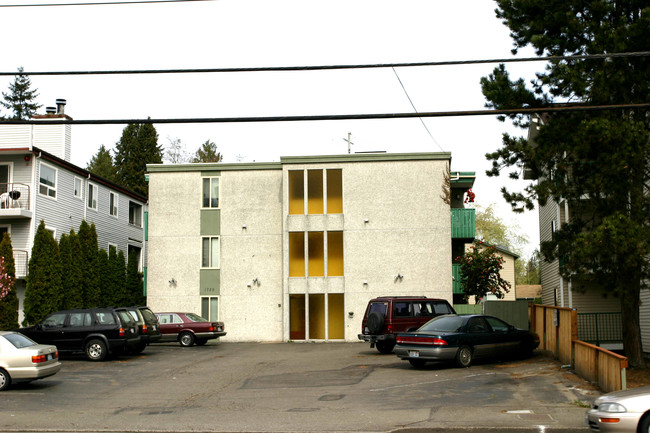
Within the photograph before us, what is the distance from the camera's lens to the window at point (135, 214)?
138 ft

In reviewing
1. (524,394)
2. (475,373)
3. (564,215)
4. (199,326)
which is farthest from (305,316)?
(524,394)

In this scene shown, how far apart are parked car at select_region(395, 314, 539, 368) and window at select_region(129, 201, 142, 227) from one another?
27444 millimetres

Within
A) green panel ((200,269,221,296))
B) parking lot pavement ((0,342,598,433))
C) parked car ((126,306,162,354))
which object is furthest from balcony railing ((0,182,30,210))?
parking lot pavement ((0,342,598,433))

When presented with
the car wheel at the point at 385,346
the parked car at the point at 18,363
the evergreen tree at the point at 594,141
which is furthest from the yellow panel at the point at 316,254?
the parked car at the point at 18,363

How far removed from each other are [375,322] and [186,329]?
9.64 metres

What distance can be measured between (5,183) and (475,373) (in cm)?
2271

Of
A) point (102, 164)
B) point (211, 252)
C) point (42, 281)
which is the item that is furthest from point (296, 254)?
point (102, 164)

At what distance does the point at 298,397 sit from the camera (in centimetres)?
1477

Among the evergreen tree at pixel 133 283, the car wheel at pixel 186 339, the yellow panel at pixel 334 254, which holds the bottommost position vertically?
the car wheel at pixel 186 339

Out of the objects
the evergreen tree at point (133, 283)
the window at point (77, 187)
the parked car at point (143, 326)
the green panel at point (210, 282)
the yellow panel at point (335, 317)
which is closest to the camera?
the parked car at point (143, 326)

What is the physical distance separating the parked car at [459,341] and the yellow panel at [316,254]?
12276 millimetres

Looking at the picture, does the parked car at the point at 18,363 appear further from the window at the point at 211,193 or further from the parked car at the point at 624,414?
the window at the point at 211,193

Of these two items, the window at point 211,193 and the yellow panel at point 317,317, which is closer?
the yellow panel at point 317,317

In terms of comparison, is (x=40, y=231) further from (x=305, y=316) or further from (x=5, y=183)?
(x=305, y=316)
